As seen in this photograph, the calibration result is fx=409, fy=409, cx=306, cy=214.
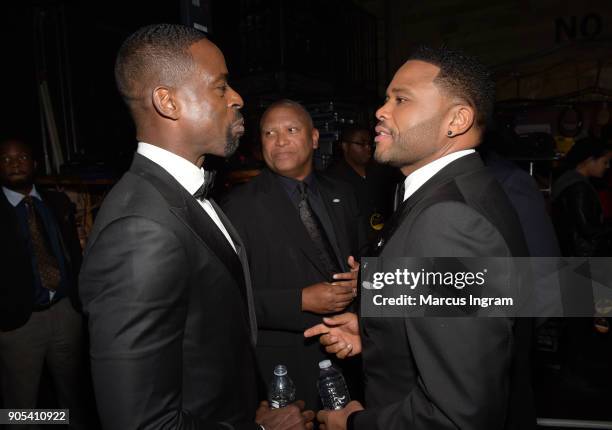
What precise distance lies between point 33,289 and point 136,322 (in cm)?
266

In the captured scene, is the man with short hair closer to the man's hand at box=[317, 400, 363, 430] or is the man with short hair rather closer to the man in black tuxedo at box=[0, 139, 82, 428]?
the man in black tuxedo at box=[0, 139, 82, 428]

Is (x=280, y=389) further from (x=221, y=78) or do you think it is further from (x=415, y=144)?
(x=221, y=78)

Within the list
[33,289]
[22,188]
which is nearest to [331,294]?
[33,289]

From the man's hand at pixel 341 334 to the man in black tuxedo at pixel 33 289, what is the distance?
2330 millimetres

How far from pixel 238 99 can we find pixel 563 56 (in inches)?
404

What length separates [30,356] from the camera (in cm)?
314

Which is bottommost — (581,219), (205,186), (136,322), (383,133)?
(136,322)

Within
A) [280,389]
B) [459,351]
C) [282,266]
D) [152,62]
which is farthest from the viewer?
[282,266]

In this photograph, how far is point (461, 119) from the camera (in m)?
1.58

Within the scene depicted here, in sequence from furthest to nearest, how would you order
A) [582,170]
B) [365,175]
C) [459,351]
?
[365,175] < [582,170] < [459,351]

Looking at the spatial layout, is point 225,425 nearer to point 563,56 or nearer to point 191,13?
point 191,13

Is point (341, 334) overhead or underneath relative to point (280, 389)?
overhead

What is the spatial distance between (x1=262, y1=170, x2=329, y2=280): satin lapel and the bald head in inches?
53.7

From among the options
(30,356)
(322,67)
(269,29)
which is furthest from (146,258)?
(322,67)
